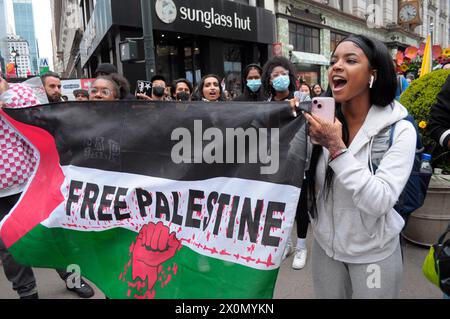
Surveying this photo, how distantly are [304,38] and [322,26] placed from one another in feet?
6.17

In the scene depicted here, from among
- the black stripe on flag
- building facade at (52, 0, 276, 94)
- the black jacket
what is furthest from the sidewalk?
building facade at (52, 0, 276, 94)

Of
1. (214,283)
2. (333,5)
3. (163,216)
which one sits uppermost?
(333,5)

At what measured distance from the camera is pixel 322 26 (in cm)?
2212

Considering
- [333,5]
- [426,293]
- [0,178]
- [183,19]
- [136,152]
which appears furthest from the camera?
[333,5]

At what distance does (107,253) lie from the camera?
2.09m

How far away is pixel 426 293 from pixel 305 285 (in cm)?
97

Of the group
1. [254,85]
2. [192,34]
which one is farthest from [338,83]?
[192,34]

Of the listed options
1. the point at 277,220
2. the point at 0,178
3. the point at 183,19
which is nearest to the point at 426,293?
the point at 277,220

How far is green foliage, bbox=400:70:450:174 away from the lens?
3652mm

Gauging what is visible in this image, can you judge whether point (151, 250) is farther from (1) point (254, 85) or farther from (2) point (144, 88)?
(2) point (144, 88)

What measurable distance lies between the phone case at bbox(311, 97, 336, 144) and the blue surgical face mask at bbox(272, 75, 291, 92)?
225 centimetres

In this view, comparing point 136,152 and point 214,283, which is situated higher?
point 136,152

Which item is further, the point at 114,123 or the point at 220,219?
the point at 114,123

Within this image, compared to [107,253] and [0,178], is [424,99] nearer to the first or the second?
[107,253]
